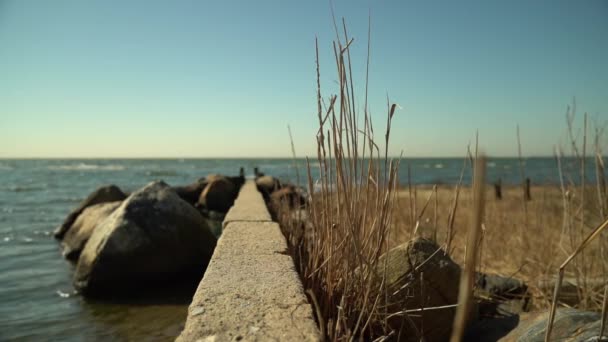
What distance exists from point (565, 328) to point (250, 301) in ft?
4.08

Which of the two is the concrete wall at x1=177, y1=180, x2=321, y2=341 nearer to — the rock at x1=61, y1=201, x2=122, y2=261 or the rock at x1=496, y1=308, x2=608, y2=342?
the rock at x1=496, y1=308, x2=608, y2=342

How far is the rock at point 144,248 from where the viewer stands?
3.14 meters

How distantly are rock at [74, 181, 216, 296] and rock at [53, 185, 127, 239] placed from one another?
9.63 ft

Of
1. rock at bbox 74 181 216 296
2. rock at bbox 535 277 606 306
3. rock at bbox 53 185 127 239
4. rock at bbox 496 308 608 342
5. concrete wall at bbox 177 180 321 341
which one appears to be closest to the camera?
concrete wall at bbox 177 180 321 341

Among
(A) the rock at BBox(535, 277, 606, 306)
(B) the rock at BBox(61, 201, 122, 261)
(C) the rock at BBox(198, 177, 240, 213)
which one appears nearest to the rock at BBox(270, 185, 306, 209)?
(A) the rock at BBox(535, 277, 606, 306)

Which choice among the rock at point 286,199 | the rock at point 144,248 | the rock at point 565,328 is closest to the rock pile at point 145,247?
the rock at point 144,248

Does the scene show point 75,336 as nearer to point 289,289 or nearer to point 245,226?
point 245,226

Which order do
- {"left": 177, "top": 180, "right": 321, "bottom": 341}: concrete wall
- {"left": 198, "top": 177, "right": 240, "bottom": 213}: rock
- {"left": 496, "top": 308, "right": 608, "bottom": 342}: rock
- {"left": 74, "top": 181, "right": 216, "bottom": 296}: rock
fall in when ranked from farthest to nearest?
{"left": 198, "top": 177, "right": 240, "bottom": 213}: rock, {"left": 74, "top": 181, "right": 216, "bottom": 296}: rock, {"left": 496, "top": 308, "right": 608, "bottom": 342}: rock, {"left": 177, "top": 180, "right": 321, "bottom": 341}: concrete wall

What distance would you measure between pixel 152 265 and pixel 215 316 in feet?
7.62

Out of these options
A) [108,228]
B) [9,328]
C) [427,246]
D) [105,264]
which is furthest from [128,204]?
[427,246]

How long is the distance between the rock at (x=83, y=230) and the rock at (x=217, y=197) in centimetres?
304

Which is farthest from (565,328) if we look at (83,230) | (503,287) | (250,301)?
(83,230)

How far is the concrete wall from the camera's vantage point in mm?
1132

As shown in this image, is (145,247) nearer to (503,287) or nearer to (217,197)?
(503,287)
